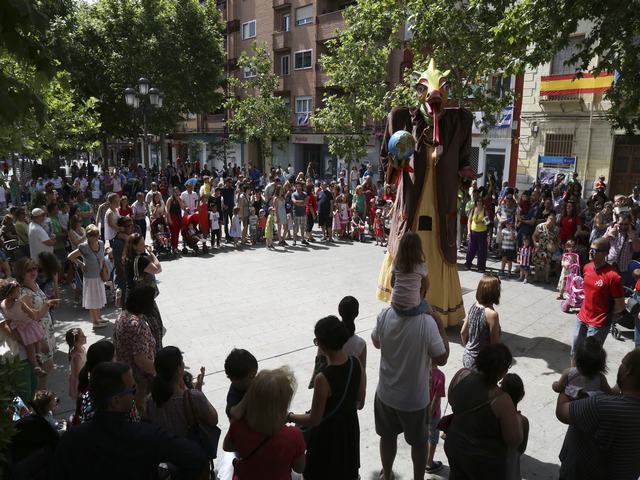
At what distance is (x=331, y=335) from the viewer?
3.14m

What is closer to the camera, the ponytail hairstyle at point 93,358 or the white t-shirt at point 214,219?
the ponytail hairstyle at point 93,358

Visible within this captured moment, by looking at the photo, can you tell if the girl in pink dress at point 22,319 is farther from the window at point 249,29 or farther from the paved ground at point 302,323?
the window at point 249,29

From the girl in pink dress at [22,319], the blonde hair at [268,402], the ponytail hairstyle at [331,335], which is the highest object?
the ponytail hairstyle at [331,335]

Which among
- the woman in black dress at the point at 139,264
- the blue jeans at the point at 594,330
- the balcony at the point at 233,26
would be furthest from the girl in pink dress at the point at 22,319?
the balcony at the point at 233,26

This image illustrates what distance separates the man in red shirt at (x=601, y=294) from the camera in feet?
17.5

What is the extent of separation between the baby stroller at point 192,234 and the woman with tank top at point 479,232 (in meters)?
6.15

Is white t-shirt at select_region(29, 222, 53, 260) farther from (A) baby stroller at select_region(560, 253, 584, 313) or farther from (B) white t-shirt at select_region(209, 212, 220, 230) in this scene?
(A) baby stroller at select_region(560, 253, 584, 313)

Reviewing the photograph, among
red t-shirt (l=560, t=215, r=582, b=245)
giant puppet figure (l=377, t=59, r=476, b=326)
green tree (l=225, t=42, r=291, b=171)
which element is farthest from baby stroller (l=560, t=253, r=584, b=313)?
green tree (l=225, t=42, r=291, b=171)

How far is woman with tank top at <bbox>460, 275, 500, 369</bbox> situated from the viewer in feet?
13.9

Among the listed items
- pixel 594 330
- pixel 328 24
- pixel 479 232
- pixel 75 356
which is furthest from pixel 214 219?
pixel 328 24

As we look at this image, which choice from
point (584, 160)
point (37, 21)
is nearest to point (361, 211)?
point (584, 160)

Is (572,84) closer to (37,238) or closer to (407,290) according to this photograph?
(37,238)

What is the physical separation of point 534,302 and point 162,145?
1109 inches

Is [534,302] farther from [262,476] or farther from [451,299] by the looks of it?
[262,476]
